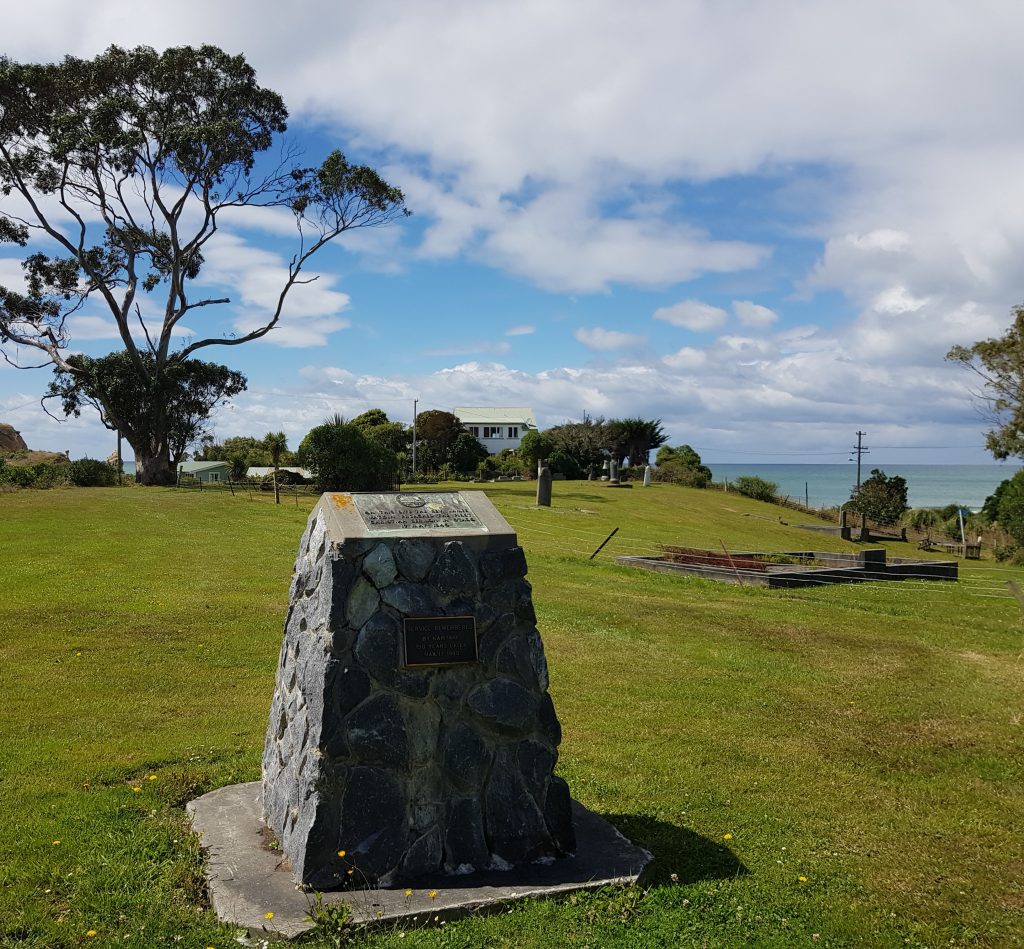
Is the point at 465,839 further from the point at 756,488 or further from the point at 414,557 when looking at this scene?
the point at 756,488

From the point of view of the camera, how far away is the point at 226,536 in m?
22.1

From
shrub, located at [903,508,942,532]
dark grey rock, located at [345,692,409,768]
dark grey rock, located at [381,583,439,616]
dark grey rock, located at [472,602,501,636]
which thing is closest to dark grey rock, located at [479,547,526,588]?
dark grey rock, located at [472,602,501,636]

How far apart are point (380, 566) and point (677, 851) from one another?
107 inches

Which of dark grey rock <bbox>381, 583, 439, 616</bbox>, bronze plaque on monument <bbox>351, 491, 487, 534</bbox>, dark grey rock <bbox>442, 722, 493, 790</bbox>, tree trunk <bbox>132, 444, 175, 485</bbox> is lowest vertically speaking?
dark grey rock <bbox>442, 722, 493, 790</bbox>

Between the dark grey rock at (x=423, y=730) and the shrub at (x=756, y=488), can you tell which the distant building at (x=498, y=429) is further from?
the dark grey rock at (x=423, y=730)

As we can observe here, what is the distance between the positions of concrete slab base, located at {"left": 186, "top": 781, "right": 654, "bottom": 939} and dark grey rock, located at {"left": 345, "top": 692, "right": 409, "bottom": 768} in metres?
0.74

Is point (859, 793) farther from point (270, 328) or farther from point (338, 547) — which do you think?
point (270, 328)

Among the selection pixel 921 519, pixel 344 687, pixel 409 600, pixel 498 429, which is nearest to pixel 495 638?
pixel 409 600

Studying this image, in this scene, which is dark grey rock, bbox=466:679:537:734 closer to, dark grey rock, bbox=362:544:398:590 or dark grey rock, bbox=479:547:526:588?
dark grey rock, bbox=479:547:526:588

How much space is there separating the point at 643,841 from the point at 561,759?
165 centimetres

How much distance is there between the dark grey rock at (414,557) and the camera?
533cm

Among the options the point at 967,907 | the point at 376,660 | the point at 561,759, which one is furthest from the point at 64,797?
the point at 967,907

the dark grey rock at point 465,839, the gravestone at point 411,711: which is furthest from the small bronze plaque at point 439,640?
the dark grey rock at point 465,839

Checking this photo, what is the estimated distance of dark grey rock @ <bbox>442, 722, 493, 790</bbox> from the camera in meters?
5.31
